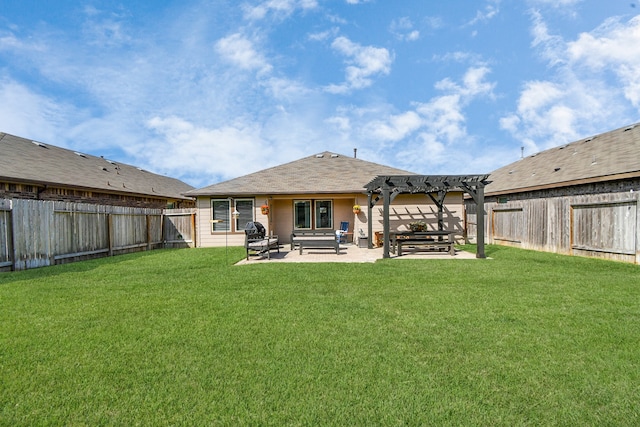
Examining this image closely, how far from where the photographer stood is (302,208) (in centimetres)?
1477

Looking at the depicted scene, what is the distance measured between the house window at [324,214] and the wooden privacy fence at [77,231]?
580 centimetres

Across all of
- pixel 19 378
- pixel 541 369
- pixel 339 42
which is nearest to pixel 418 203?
pixel 339 42

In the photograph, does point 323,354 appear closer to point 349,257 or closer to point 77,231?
point 349,257

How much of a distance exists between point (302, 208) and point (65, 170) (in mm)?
10748

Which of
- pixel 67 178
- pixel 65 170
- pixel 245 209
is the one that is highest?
pixel 65 170

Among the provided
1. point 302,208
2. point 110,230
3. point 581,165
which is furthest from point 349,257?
point 581,165

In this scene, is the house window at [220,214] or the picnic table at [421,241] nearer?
the picnic table at [421,241]

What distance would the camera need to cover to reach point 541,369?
2705 mm

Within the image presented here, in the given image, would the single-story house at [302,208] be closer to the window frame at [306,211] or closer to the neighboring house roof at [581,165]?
the window frame at [306,211]

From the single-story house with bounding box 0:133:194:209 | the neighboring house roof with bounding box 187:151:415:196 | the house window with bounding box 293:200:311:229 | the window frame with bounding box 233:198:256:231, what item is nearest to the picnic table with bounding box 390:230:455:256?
the neighboring house roof with bounding box 187:151:415:196

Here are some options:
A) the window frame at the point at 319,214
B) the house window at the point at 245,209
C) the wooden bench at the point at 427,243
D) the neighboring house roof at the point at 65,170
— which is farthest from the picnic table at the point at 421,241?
the neighboring house roof at the point at 65,170

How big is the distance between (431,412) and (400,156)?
754 inches

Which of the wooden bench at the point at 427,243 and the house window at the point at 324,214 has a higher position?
the house window at the point at 324,214

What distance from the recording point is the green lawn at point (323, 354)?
7.09ft
